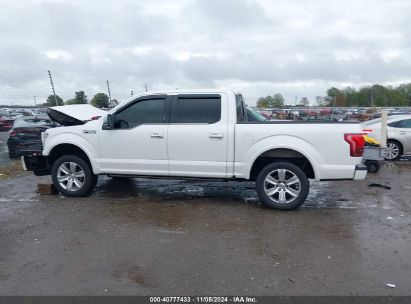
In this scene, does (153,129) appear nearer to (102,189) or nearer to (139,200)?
(139,200)

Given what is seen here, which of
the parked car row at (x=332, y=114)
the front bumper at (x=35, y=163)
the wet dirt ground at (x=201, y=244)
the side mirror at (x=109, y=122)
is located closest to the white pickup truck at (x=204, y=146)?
the side mirror at (x=109, y=122)

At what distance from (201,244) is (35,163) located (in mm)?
4247

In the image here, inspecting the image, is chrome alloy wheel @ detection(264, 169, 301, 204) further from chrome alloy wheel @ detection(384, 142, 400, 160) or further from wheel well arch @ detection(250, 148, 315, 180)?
chrome alloy wheel @ detection(384, 142, 400, 160)

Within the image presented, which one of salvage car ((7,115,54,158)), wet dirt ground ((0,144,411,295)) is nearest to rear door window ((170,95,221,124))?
wet dirt ground ((0,144,411,295))

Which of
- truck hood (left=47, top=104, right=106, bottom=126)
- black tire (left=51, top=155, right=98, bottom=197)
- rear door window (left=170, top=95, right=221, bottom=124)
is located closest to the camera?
rear door window (left=170, top=95, right=221, bottom=124)

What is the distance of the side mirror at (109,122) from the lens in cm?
650

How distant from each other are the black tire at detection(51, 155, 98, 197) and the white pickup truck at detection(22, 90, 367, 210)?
18 mm

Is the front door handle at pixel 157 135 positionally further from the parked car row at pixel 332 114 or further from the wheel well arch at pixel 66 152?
the parked car row at pixel 332 114

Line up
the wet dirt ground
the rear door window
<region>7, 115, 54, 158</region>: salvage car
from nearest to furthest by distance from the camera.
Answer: the wet dirt ground → the rear door window → <region>7, 115, 54, 158</region>: salvage car

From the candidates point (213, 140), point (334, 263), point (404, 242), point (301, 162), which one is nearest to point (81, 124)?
point (213, 140)

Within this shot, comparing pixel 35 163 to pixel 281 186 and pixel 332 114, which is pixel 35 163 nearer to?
pixel 281 186

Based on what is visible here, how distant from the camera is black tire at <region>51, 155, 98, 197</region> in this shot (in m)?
6.81

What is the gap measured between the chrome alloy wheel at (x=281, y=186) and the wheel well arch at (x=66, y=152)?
323 centimetres

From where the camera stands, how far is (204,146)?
20.4 ft
